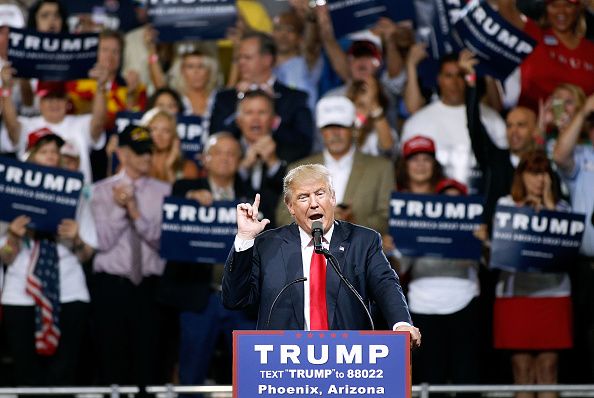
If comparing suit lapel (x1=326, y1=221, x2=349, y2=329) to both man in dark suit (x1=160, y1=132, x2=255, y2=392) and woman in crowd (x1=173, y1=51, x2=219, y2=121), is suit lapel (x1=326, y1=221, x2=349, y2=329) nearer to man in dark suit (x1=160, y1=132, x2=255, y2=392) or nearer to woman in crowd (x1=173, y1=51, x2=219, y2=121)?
man in dark suit (x1=160, y1=132, x2=255, y2=392)

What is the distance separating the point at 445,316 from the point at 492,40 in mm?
1820

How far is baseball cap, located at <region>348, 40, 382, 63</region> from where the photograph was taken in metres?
9.08

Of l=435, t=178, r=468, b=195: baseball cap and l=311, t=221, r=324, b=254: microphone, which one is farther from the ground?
l=435, t=178, r=468, b=195: baseball cap

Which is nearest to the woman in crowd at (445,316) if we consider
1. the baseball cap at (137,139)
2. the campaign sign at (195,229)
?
the campaign sign at (195,229)

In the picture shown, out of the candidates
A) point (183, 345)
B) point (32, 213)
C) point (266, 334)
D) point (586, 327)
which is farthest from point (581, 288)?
point (266, 334)

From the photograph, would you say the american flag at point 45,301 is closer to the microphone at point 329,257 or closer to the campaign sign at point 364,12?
the campaign sign at point 364,12

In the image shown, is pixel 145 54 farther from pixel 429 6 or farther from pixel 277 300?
pixel 277 300

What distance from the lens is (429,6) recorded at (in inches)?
390

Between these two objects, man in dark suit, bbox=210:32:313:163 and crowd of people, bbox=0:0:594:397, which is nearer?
crowd of people, bbox=0:0:594:397

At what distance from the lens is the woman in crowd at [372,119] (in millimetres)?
8648

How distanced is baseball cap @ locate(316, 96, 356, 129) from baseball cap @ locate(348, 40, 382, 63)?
93 centimetres

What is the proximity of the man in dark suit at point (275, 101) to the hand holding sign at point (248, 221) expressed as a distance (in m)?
3.93

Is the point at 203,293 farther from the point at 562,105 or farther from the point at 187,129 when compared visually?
the point at 562,105

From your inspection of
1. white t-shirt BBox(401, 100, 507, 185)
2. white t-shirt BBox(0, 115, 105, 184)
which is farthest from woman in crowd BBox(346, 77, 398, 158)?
white t-shirt BBox(0, 115, 105, 184)
